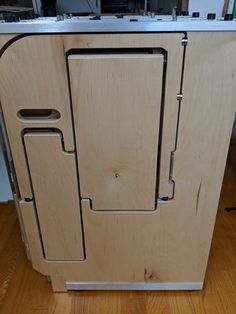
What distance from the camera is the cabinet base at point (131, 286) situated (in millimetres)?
1018

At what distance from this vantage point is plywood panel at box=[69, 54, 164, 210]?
65 centimetres

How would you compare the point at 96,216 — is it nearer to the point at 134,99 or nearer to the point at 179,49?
the point at 134,99

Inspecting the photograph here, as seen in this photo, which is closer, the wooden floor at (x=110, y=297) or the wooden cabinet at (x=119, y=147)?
the wooden cabinet at (x=119, y=147)

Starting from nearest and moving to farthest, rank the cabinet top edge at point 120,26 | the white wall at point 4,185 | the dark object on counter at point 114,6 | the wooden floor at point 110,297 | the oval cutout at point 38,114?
1. the cabinet top edge at point 120,26
2. the oval cutout at point 38,114
3. the wooden floor at point 110,297
4. the dark object on counter at point 114,6
5. the white wall at point 4,185

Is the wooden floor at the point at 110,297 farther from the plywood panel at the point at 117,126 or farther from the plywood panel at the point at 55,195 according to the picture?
the plywood panel at the point at 117,126

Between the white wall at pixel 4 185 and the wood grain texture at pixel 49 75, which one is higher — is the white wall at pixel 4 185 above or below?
below

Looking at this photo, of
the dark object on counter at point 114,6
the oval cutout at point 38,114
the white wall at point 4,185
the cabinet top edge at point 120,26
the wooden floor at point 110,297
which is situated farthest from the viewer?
the white wall at point 4,185

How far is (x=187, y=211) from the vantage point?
0.85 metres

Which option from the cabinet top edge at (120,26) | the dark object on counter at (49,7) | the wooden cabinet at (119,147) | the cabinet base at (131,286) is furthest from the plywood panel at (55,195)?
the dark object on counter at (49,7)

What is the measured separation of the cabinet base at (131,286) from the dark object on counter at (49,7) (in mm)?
1024

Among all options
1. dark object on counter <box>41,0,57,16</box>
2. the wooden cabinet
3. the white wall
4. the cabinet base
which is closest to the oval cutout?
the wooden cabinet

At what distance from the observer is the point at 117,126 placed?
0.72m

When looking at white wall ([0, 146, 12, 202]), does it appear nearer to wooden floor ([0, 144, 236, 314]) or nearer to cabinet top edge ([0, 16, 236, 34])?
wooden floor ([0, 144, 236, 314])

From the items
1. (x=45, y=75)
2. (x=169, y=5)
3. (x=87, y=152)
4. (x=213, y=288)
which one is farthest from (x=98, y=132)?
(x=213, y=288)
